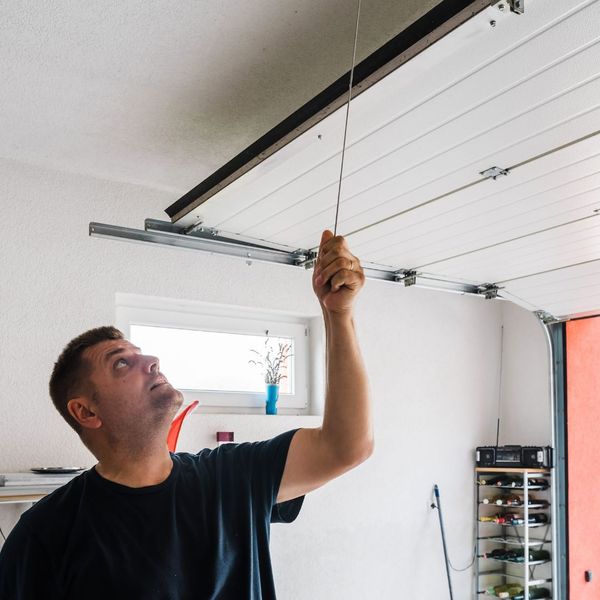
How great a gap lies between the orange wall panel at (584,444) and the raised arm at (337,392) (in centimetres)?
387

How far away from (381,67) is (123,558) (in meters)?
1.45

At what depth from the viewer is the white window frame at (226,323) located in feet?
14.0

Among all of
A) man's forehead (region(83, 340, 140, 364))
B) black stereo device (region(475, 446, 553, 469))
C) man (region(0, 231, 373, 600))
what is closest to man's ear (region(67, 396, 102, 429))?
man (region(0, 231, 373, 600))

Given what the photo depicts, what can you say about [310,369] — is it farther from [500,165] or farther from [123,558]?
[123,558]

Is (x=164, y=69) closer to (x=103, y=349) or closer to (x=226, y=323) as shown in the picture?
(x=103, y=349)

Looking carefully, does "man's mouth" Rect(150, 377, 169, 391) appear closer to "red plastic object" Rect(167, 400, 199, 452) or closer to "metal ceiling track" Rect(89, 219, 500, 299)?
"metal ceiling track" Rect(89, 219, 500, 299)

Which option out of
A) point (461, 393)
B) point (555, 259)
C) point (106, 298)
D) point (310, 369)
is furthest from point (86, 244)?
point (461, 393)

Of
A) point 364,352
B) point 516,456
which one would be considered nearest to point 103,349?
point 364,352

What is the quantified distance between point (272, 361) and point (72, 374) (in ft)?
9.21

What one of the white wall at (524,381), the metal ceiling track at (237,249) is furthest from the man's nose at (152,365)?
the white wall at (524,381)

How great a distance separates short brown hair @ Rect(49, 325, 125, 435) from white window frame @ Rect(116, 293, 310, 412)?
7.19 feet

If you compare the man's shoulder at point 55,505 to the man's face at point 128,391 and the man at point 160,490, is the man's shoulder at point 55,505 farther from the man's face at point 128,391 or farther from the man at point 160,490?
the man's face at point 128,391

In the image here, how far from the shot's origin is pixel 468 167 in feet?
9.30

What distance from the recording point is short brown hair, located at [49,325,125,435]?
6.32 ft
